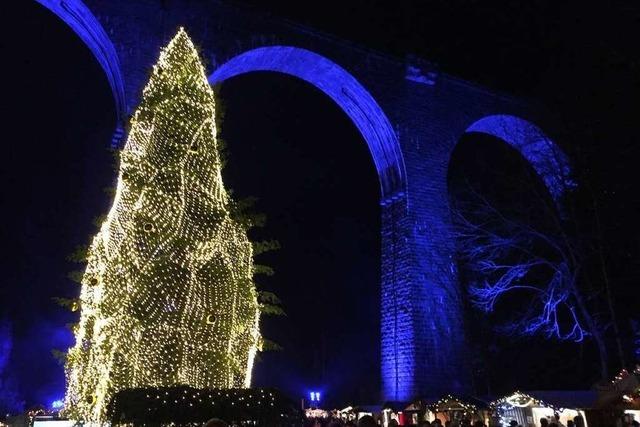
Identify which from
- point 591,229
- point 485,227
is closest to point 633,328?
point 591,229

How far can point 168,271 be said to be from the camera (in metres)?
6.08

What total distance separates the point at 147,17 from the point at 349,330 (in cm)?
1753

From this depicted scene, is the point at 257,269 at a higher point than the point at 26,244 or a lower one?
lower

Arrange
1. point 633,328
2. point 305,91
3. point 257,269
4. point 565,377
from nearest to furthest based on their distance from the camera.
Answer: point 257,269, point 633,328, point 565,377, point 305,91

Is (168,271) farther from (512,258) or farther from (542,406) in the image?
(512,258)

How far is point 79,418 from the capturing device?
6086mm

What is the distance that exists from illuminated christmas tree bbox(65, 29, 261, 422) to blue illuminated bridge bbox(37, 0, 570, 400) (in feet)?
17.0

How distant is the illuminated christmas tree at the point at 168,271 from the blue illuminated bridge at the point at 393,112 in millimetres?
5174

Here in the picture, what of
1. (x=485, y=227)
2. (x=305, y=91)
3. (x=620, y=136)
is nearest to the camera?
(x=620, y=136)

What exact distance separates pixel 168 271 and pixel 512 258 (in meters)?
11.8

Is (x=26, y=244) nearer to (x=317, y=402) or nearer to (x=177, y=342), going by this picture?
(x=317, y=402)

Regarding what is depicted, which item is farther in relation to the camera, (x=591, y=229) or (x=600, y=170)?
(x=591, y=229)

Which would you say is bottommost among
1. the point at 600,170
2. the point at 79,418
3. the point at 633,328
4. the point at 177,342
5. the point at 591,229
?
the point at 79,418

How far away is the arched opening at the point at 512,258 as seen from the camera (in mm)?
14047
